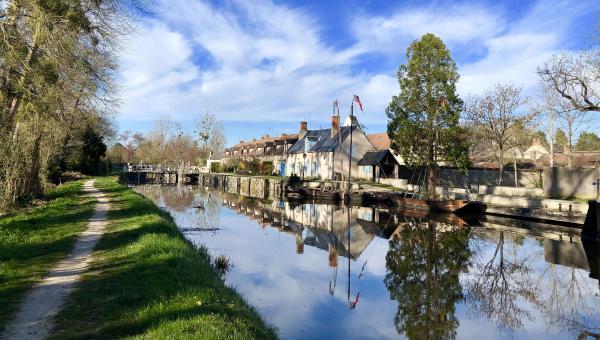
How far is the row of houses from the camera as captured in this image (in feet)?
150

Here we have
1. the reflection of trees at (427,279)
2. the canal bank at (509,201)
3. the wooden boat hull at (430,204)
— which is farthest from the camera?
the wooden boat hull at (430,204)

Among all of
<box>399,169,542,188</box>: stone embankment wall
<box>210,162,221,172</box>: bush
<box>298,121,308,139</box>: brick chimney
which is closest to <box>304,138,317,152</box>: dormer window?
<box>298,121,308,139</box>: brick chimney

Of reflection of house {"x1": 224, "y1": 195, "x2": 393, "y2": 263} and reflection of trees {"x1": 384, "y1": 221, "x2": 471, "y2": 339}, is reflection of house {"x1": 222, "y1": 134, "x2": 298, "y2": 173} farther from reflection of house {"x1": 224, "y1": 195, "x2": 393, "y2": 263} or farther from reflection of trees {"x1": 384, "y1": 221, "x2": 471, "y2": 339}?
reflection of trees {"x1": 384, "y1": 221, "x2": 471, "y2": 339}

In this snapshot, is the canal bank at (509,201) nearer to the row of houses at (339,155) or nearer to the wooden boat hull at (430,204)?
the wooden boat hull at (430,204)

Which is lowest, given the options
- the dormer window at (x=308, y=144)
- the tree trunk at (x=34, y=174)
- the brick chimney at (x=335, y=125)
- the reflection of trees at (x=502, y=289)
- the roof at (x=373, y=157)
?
the reflection of trees at (x=502, y=289)

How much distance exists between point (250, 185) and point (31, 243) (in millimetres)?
42425

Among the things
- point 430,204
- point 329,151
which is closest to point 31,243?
point 430,204

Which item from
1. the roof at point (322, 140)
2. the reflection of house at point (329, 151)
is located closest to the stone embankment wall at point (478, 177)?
the reflection of house at point (329, 151)

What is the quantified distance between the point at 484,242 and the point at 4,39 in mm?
18768

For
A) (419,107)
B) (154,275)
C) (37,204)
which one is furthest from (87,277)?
(419,107)

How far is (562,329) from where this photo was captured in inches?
380

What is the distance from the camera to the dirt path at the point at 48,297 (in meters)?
5.59

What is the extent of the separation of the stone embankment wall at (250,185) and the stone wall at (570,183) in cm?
2527

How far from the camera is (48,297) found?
22.5ft
